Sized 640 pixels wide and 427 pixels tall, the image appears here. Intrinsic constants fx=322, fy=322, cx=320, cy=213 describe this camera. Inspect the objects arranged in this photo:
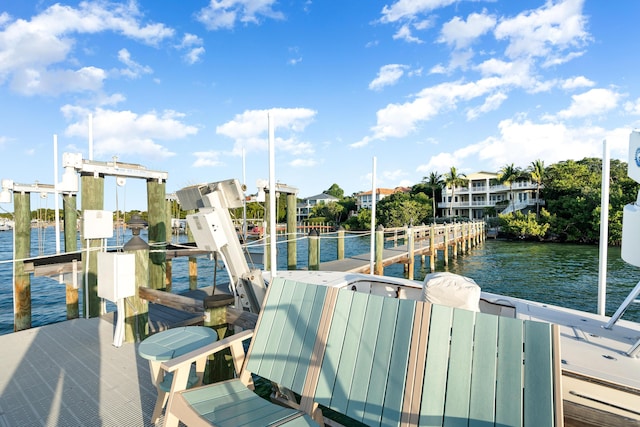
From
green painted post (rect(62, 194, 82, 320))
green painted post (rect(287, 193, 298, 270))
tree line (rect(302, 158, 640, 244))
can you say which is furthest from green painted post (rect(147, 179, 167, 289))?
tree line (rect(302, 158, 640, 244))

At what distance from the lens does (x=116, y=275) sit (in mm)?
3711

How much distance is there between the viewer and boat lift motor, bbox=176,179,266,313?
11.1 ft

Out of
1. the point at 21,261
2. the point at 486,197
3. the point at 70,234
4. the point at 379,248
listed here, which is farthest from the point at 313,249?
the point at 486,197

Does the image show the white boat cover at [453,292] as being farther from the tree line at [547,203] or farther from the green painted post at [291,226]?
the tree line at [547,203]

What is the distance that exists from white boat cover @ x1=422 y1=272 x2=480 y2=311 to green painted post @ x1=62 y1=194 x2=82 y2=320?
24.3ft

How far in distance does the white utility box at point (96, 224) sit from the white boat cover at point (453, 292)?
4244mm

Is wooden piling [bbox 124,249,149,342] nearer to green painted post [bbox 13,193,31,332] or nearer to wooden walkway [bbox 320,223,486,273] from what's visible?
green painted post [bbox 13,193,31,332]

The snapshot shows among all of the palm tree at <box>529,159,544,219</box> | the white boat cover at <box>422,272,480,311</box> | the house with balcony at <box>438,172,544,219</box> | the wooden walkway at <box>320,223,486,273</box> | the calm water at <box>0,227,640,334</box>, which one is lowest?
the calm water at <box>0,227,640,334</box>

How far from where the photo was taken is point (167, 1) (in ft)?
35.4

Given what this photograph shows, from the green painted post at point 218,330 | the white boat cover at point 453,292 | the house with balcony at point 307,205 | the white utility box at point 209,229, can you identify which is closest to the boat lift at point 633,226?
the white boat cover at point 453,292

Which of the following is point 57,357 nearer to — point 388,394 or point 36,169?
point 388,394

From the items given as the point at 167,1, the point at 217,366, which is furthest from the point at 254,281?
the point at 167,1

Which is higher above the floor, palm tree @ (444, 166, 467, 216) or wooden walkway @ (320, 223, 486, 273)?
palm tree @ (444, 166, 467, 216)

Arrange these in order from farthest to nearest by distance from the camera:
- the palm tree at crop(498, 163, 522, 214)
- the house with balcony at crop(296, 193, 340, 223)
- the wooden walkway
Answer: the house with balcony at crop(296, 193, 340, 223) → the palm tree at crop(498, 163, 522, 214) → the wooden walkway
